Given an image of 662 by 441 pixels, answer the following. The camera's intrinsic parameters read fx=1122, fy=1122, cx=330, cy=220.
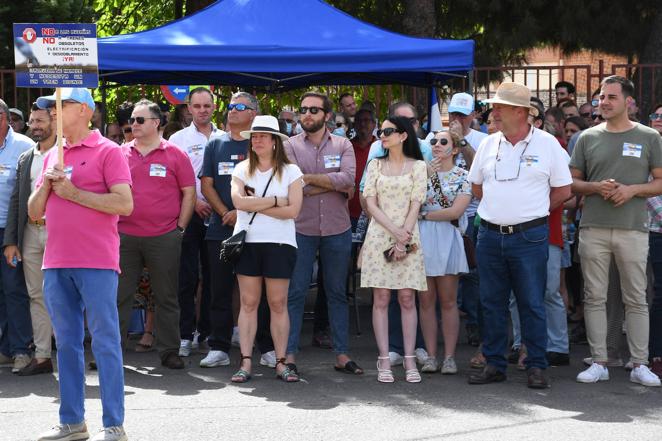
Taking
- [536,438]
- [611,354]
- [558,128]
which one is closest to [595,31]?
[558,128]

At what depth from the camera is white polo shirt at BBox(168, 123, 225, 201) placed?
926cm

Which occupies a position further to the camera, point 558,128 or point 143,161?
point 558,128

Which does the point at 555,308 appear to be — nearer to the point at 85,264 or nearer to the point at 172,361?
the point at 172,361

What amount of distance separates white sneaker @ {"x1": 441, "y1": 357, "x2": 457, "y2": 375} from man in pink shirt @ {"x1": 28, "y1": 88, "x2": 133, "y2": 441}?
281cm

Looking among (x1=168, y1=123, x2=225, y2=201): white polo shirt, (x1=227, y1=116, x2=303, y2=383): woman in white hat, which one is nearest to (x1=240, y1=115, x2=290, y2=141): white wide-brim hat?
(x1=227, y1=116, x2=303, y2=383): woman in white hat

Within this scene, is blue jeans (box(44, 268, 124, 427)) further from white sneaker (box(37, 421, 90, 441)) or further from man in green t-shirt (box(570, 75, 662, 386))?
man in green t-shirt (box(570, 75, 662, 386))

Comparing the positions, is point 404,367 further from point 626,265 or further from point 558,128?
point 558,128

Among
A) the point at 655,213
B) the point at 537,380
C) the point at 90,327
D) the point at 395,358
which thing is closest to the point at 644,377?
the point at 537,380

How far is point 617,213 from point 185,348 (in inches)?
138

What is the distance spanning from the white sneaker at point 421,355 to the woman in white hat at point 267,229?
3.48 feet

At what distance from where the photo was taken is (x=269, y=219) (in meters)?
7.71

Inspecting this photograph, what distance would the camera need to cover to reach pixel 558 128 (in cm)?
949

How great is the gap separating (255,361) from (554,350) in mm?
2243

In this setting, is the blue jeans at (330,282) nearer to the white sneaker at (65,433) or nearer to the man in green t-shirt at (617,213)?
the man in green t-shirt at (617,213)
